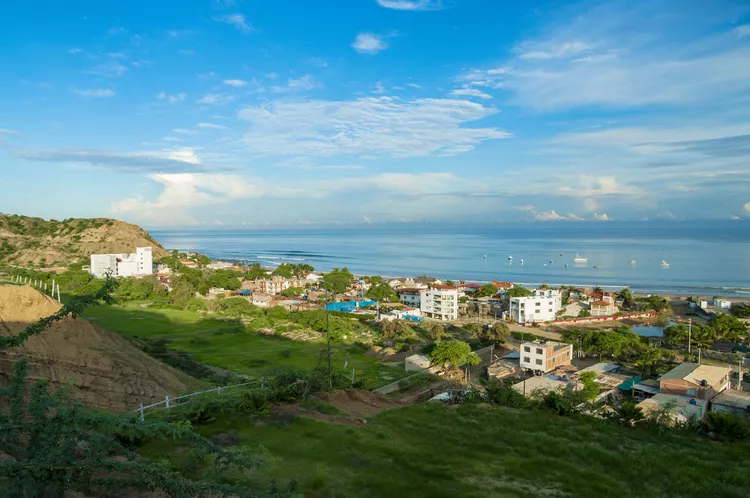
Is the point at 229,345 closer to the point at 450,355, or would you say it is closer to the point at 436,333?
the point at 450,355

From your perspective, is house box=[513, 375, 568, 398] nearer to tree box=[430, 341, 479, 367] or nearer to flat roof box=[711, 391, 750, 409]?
tree box=[430, 341, 479, 367]

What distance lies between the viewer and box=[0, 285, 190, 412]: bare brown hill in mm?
12977

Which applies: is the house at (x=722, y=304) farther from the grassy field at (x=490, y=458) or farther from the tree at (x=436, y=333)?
the grassy field at (x=490, y=458)

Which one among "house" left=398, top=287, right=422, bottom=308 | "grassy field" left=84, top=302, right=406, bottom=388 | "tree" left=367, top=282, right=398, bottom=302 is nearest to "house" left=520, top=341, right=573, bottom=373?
"grassy field" left=84, top=302, right=406, bottom=388

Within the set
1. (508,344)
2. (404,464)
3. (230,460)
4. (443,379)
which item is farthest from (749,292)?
(230,460)

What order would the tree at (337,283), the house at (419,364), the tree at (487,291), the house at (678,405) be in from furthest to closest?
the tree at (337,283)
the tree at (487,291)
the house at (419,364)
the house at (678,405)

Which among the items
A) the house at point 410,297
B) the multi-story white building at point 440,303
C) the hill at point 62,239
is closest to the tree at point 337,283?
the house at point 410,297

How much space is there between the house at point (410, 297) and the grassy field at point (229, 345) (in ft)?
68.9

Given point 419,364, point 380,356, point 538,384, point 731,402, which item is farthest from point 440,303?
point 731,402

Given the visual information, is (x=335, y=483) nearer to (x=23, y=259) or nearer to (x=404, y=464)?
(x=404, y=464)

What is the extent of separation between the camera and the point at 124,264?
6400 cm

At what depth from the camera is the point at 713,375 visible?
19719 millimetres

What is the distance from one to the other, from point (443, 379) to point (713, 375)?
38.6 ft

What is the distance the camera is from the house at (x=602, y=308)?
46156mm
